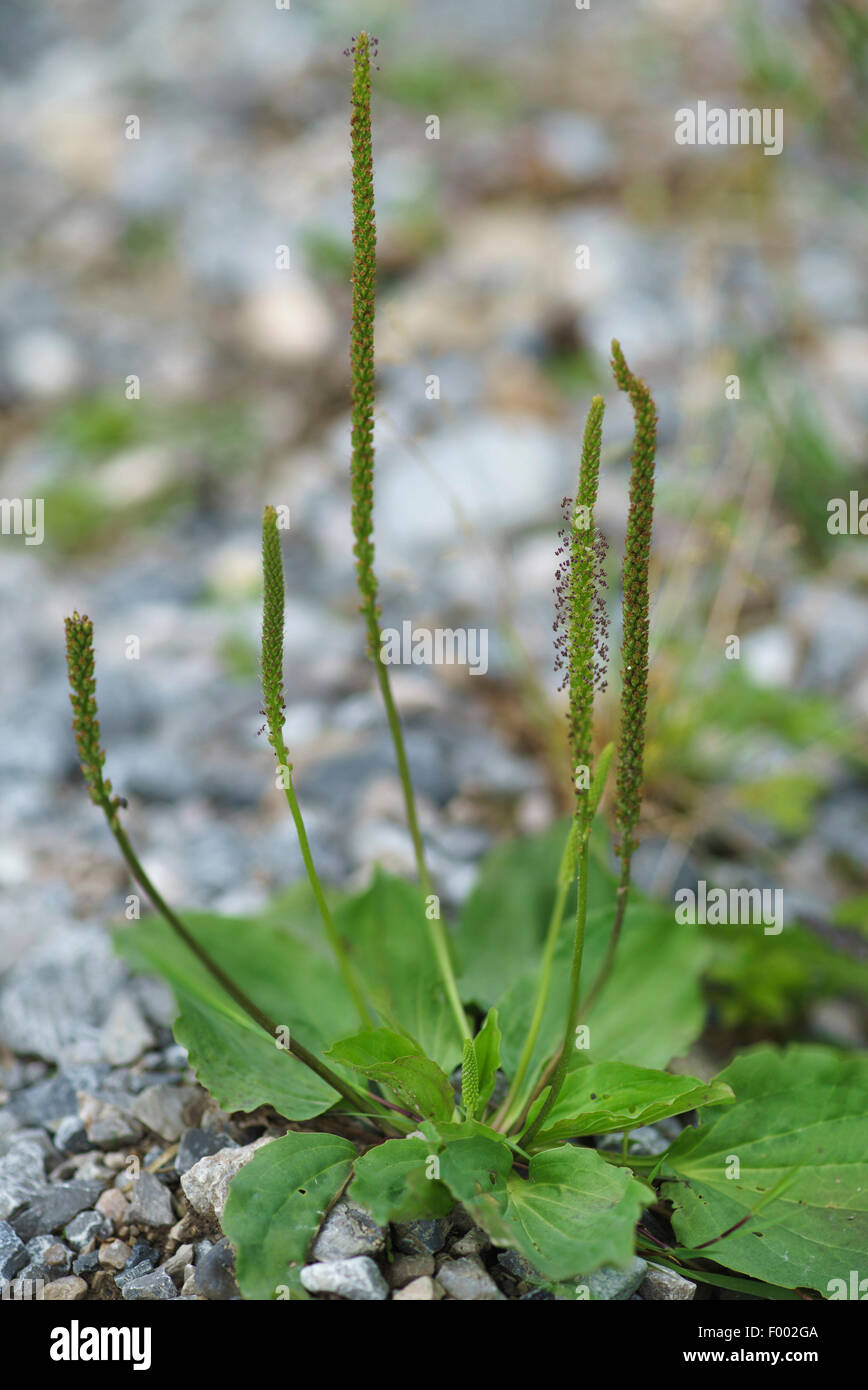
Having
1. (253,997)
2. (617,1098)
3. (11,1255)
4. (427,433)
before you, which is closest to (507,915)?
(253,997)

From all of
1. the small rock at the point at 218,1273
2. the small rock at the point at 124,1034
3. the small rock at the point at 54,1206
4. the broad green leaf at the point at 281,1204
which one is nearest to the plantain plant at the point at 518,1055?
the broad green leaf at the point at 281,1204

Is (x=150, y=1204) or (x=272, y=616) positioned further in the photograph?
(x=150, y=1204)

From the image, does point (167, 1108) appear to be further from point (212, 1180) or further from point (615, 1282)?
point (615, 1282)

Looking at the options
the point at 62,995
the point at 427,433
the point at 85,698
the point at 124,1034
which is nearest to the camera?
the point at 85,698

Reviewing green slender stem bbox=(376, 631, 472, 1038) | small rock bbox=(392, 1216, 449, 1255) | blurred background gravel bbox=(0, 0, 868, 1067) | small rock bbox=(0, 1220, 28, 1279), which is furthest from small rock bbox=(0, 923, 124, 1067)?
small rock bbox=(392, 1216, 449, 1255)

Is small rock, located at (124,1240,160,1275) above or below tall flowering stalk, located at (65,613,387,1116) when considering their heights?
below

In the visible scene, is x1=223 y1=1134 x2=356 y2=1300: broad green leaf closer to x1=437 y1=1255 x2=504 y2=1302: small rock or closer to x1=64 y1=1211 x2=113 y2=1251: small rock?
x1=437 y1=1255 x2=504 y2=1302: small rock
